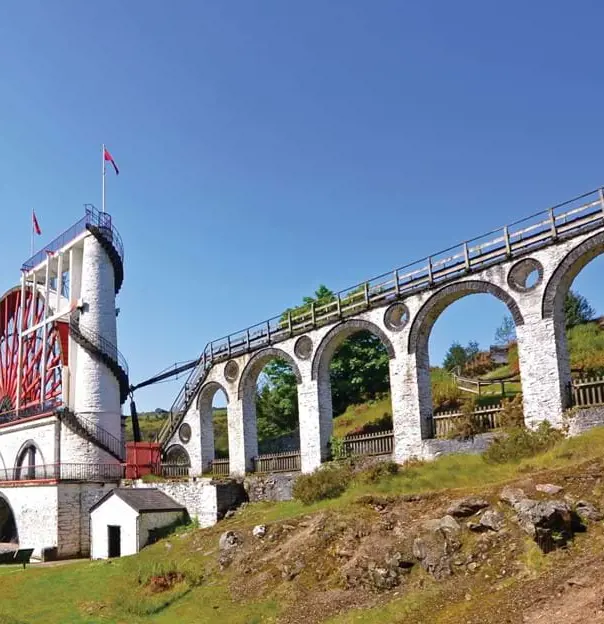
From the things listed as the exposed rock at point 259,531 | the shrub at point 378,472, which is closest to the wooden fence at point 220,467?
the shrub at point 378,472

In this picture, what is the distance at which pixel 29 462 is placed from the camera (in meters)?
35.7

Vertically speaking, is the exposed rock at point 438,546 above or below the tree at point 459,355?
below

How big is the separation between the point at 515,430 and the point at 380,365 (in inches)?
787

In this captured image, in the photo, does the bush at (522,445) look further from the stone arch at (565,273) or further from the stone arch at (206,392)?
the stone arch at (206,392)

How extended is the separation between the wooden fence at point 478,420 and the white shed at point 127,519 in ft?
34.5

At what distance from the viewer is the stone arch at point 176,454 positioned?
3431 cm

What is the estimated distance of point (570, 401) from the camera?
19938 millimetres

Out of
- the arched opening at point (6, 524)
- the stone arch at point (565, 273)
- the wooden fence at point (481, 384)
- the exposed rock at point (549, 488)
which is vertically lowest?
the arched opening at point (6, 524)

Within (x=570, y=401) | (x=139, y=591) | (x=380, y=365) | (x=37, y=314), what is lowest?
(x=139, y=591)

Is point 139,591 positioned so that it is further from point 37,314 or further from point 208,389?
point 37,314

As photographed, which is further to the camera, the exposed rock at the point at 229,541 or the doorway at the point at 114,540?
the doorway at the point at 114,540

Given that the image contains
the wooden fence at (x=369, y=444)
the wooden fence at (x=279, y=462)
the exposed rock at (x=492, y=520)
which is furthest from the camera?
the wooden fence at (x=279, y=462)

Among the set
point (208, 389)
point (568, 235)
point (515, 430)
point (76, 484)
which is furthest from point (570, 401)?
point (76, 484)

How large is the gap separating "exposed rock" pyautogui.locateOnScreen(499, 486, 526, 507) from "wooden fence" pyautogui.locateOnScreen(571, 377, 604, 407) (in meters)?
6.26
